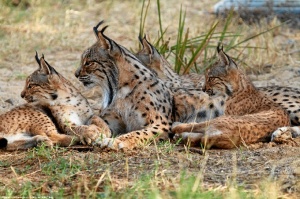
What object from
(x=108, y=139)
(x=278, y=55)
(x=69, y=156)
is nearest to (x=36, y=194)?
(x=69, y=156)

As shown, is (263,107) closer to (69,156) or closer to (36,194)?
(69,156)

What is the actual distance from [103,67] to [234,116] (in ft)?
4.25

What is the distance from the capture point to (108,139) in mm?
6902

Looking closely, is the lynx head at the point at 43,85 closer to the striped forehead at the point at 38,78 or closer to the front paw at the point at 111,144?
the striped forehead at the point at 38,78

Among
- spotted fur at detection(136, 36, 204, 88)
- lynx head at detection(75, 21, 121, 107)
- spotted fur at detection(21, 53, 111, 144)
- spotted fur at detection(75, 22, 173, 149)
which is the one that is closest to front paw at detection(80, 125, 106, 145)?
spotted fur at detection(75, 22, 173, 149)

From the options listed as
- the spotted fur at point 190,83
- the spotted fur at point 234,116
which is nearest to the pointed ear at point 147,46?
the spotted fur at point 190,83

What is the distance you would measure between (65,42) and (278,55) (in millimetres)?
2699

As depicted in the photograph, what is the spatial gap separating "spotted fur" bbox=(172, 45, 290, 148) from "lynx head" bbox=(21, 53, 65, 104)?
1148 millimetres

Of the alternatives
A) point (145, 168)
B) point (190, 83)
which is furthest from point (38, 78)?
point (145, 168)

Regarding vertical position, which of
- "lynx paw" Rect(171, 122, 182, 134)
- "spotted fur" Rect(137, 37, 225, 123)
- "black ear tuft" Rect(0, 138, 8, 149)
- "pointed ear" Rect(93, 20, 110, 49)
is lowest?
"black ear tuft" Rect(0, 138, 8, 149)

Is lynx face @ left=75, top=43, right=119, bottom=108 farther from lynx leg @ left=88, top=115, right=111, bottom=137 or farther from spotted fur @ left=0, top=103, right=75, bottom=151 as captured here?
spotted fur @ left=0, top=103, right=75, bottom=151

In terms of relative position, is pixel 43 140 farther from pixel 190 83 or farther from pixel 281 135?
pixel 190 83

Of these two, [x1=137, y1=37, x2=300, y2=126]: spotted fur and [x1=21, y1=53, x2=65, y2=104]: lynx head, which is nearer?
[x1=137, y1=37, x2=300, y2=126]: spotted fur

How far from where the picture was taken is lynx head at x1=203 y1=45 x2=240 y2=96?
7.90 meters
